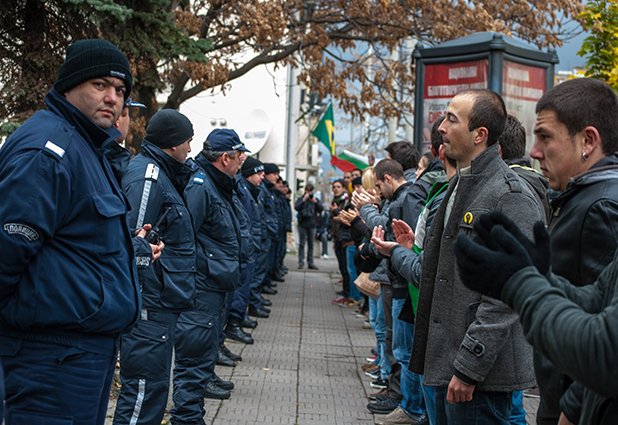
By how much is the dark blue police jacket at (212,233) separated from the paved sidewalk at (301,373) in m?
1.26

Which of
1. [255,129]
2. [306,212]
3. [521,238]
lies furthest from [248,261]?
[255,129]

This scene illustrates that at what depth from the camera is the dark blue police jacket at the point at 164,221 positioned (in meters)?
5.58

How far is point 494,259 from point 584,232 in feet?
3.71

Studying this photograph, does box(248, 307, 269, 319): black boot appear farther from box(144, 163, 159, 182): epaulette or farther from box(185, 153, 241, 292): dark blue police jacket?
box(144, 163, 159, 182): epaulette

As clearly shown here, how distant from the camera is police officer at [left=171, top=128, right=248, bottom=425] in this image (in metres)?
6.83

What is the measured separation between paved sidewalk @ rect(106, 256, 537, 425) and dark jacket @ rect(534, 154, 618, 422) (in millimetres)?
4495

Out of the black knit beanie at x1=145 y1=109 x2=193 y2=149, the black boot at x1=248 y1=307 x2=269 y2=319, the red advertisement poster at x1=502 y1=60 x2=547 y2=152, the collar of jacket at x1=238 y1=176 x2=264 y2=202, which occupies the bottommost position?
the black boot at x1=248 y1=307 x2=269 y2=319

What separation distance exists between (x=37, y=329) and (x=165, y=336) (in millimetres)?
2145

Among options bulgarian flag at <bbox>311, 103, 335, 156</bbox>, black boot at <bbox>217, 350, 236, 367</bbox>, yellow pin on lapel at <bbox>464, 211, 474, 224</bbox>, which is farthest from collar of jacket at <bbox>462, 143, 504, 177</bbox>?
bulgarian flag at <bbox>311, 103, 335, 156</bbox>

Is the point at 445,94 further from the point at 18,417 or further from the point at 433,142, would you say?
the point at 18,417

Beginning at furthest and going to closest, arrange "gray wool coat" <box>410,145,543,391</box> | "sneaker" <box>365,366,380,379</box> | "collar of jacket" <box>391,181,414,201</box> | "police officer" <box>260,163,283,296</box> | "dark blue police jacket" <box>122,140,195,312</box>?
"police officer" <box>260,163,283,296</box> → "sneaker" <box>365,366,380,379</box> → "collar of jacket" <box>391,181,414,201</box> → "dark blue police jacket" <box>122,140,195,312</box> → "gray wool coat" <box>410,145,543,391</box>

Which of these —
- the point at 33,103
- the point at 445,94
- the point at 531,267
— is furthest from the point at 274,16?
the point at 531,267

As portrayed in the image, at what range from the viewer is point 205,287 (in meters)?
6.95

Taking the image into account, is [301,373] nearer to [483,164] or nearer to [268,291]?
[483,164]
